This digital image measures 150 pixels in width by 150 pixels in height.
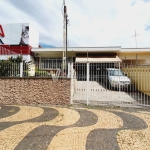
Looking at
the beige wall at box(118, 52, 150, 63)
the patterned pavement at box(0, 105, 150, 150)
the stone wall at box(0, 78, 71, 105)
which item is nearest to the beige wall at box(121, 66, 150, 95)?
the patterned pavement at box(0, 105, 150, 150)

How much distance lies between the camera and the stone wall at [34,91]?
31.1ft

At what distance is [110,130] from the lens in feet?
17.9

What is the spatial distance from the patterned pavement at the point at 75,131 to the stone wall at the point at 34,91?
7.34 feet

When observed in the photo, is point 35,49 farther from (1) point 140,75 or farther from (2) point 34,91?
(1) point 140,75

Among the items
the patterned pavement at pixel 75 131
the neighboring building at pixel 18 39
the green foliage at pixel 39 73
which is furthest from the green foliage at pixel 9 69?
the neighboring building at pixel 18 39

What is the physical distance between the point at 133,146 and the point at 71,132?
208cm

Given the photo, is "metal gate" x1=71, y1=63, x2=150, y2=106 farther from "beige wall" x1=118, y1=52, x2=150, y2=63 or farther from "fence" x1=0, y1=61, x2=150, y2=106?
"beige wall" x1=118, y1=52, x2=150, y2=63

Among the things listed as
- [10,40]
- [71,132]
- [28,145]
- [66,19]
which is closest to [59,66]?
[71,132]

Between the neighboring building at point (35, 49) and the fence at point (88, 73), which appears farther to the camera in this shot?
the neighboring building at point (35, 49)

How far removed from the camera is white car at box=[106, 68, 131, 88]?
1027cm

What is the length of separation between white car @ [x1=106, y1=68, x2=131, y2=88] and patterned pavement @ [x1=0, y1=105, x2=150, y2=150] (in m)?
3.49

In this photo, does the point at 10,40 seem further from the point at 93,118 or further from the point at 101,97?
the point at 93,118

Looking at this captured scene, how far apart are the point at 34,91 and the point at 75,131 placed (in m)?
5.26

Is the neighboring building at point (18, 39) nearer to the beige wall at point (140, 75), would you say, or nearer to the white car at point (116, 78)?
the white car at point (116, 78)
